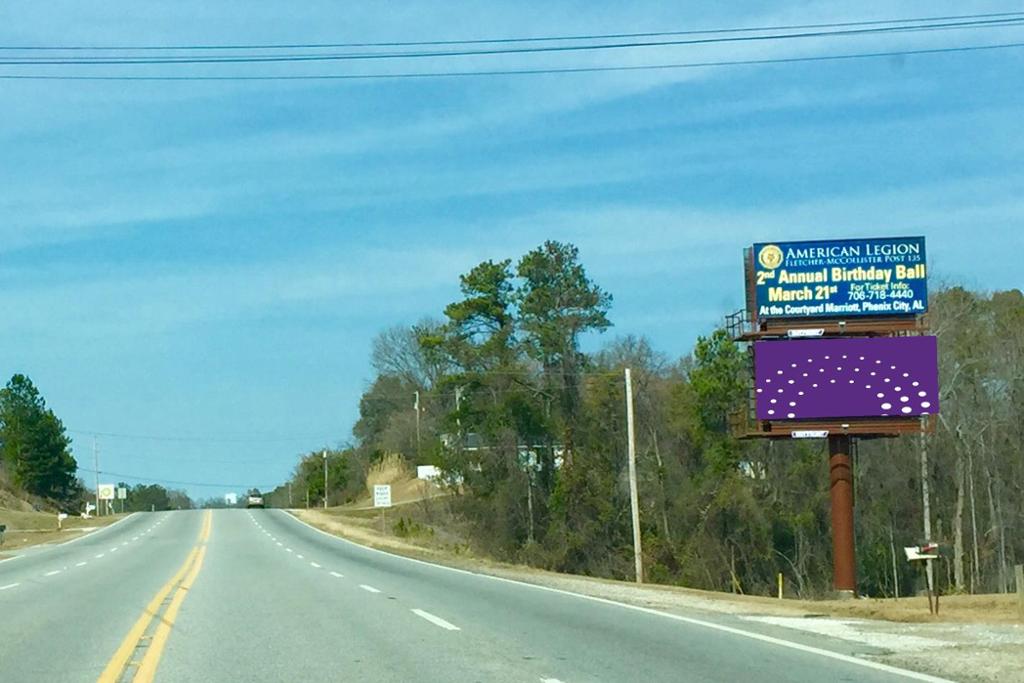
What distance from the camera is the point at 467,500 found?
82.8m

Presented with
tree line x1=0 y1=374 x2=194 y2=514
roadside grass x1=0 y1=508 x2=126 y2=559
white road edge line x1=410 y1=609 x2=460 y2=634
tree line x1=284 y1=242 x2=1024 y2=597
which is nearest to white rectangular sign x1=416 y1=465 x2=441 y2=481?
tree line x1=284 y1=242 x2=1024 y2=597

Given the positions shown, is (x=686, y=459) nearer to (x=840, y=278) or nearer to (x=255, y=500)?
(x=840, y=278)

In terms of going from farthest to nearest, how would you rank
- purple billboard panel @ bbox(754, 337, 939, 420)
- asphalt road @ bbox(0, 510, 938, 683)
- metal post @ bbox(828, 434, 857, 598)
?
metal post @ bbox(828, 434, 857, 598), purple billboard panel @ bbox(754, 337, 939, 420), asphalt road @ bbox(0, 510, 938, 683)

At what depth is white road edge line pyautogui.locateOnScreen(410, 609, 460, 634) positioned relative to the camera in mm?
16875

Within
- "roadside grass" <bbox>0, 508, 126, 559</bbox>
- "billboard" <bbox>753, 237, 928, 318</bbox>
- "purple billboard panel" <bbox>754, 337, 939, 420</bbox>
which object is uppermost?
"billboard" <bbox>753, 237, 928, 318</bbox>

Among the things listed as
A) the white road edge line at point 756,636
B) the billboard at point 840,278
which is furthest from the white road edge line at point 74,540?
the billboard at point 840,278

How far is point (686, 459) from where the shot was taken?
7975 centimetres

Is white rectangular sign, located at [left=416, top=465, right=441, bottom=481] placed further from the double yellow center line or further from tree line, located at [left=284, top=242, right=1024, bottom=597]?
the double yellow center line

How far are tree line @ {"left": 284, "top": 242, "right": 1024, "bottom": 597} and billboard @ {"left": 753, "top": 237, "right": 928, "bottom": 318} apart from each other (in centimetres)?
2578

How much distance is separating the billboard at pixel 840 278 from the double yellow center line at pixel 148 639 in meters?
20.1

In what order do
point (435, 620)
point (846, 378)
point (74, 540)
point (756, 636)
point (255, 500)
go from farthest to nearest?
point (255, 500)
point (74, 540)
point (846, 378)
point (435, 620)
point (756, 636)

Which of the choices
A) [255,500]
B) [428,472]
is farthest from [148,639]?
[255,500]

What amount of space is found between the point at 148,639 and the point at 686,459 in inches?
2603

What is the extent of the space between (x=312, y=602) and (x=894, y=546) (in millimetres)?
53398
